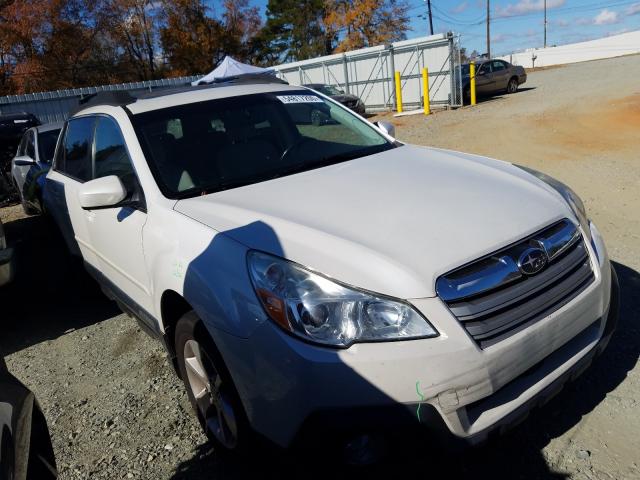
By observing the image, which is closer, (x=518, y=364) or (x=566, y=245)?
(x=518, y=364)

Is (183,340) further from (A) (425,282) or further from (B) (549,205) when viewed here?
(B) (549,205)

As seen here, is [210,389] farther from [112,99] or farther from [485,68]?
[485,68]

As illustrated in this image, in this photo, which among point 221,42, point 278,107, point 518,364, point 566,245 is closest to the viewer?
point 518,364

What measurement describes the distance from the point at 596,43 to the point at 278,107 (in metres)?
67.4

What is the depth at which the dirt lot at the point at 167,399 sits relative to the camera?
232 centimetres

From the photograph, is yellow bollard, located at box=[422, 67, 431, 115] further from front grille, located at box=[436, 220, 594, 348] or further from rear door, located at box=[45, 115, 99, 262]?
front grille, located at box=[436, 220, 594, 348]

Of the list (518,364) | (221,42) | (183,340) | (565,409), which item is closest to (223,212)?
(183,340)

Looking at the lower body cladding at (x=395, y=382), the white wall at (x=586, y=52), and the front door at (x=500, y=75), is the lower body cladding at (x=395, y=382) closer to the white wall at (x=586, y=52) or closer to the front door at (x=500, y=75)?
the front door at (x=500, y=75)

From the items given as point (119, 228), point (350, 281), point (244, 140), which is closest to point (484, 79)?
point (244, 140)

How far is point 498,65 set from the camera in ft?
71.3

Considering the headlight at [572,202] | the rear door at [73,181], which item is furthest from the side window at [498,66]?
the headlight at [572,202]

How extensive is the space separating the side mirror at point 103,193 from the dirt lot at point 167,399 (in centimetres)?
122

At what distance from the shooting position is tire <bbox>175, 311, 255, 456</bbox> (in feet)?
7.34

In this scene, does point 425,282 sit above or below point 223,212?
below
